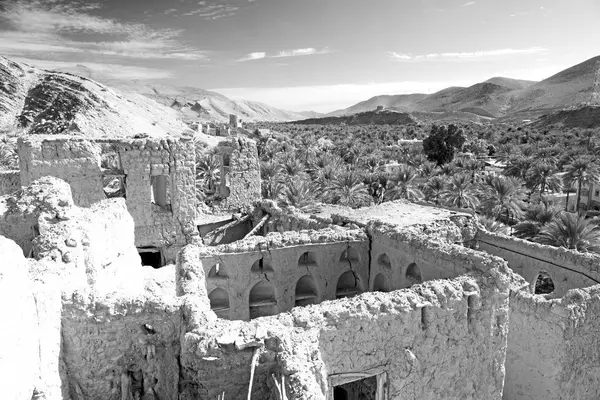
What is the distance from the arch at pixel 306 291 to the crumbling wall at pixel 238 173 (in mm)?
8052

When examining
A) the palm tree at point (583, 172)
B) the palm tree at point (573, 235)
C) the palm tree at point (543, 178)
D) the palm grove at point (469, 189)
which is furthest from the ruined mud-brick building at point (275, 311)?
the palm tree at point (543, 178)

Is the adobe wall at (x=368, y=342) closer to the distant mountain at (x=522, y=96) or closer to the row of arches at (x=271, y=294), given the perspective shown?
the row of arches at (x=271, y=294)

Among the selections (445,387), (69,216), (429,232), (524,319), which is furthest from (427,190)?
(69,216)

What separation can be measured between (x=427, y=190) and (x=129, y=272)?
24.6 m

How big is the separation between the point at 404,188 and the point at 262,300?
18.6 metres

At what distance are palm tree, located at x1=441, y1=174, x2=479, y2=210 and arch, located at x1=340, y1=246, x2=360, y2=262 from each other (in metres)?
16.2

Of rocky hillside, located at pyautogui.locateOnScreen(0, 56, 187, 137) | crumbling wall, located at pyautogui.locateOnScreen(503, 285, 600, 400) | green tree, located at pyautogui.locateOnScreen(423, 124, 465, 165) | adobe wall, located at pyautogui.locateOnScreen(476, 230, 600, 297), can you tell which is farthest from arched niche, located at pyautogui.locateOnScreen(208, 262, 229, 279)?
green tree, located at pyautogui.locateOnScreen(423, 124, 465, 165)

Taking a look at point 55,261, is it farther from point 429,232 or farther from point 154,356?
point 429,232

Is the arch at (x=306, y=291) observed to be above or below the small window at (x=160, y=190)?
below

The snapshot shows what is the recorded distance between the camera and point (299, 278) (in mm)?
13305

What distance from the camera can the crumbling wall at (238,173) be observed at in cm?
2147

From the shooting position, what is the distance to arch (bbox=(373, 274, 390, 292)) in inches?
494

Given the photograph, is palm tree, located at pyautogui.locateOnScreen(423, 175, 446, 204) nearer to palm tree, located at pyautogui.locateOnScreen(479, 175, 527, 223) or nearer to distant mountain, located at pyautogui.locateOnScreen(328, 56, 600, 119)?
palm tree, located at pyautogui.locateOnScreen(479, 175, 527, 223)

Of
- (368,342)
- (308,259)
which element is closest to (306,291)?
(308,259)
